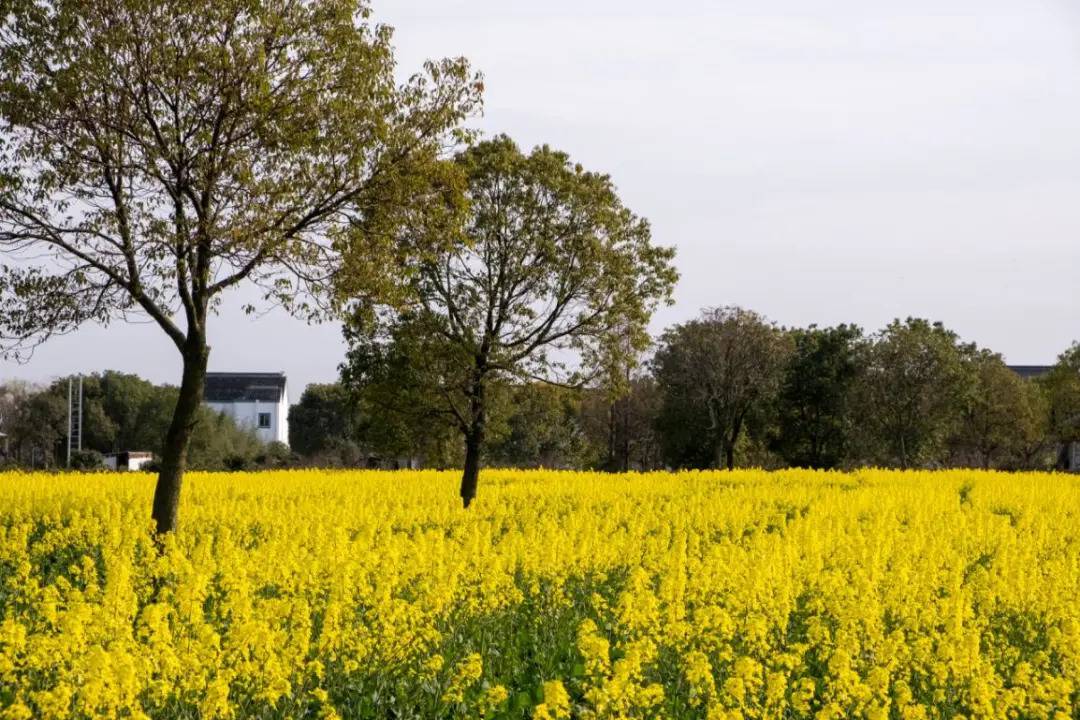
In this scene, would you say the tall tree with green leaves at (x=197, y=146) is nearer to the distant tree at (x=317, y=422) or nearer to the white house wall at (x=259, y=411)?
the distant tree at (x=317, y=422)

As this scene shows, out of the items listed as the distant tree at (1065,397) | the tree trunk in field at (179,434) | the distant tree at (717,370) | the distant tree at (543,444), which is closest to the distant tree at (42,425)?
the distant tree at (543,444)

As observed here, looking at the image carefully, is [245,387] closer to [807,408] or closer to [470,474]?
[807,408]

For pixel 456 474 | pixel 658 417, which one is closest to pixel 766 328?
pixel 658 417

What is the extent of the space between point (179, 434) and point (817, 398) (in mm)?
51420

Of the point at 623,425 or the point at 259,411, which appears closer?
the point at 623,425

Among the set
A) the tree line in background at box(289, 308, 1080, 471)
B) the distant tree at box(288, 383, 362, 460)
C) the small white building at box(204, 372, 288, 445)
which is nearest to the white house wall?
the small white building at box(204, 372, 288, 445)

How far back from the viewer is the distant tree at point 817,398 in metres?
64.6

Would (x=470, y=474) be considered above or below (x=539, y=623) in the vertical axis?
above

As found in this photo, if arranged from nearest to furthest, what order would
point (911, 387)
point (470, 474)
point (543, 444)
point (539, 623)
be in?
1. point (539, 623)
2. point (470, 474)
3. point (911, 387)
4. point (543, 444)

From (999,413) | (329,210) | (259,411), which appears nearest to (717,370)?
(999,413)

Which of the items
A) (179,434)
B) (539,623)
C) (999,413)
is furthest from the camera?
(999,413)

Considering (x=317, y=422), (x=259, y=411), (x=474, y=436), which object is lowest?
(x=474, y=436)

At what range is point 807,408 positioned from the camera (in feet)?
220

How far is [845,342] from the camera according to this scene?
217 feet
